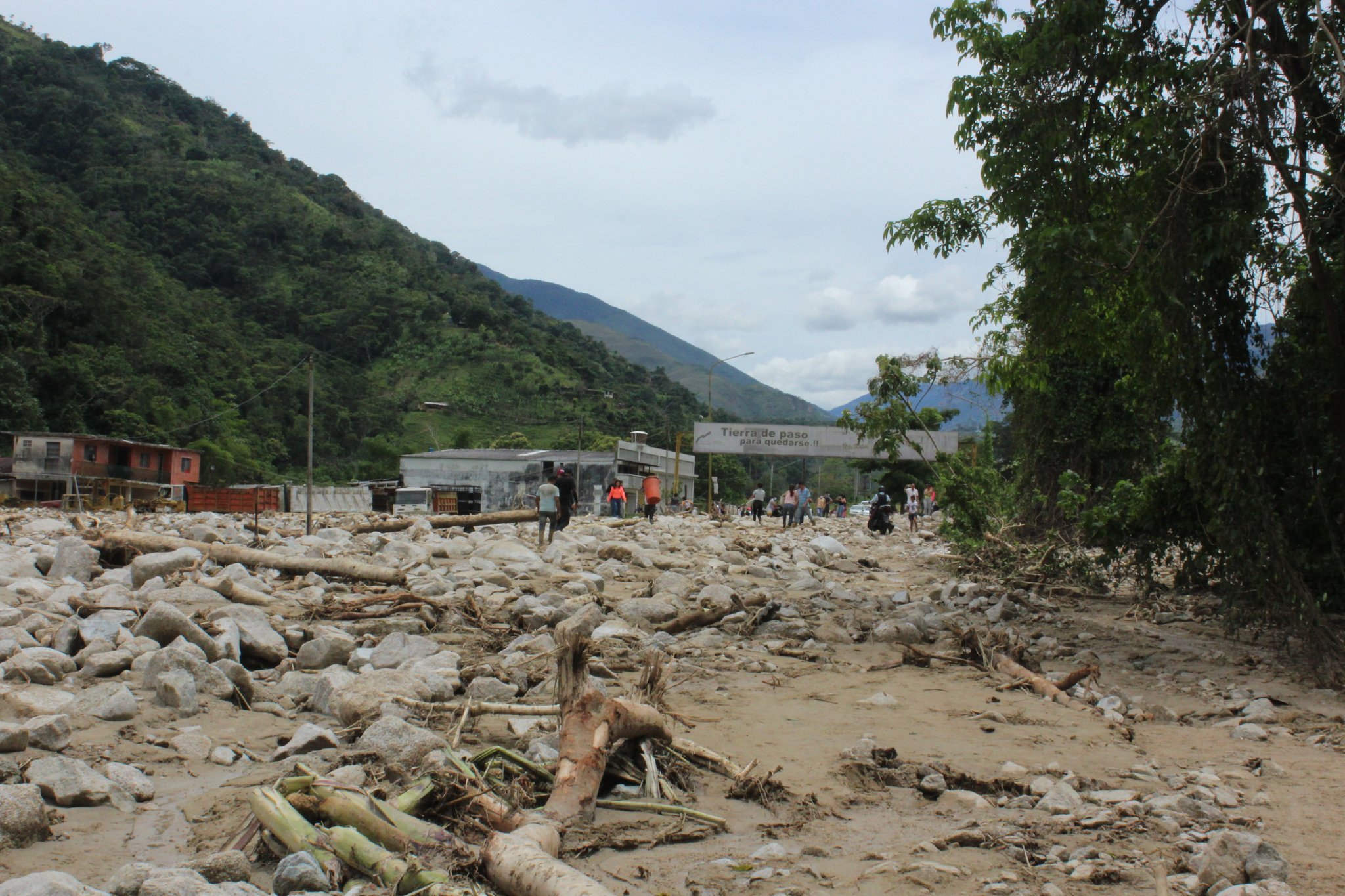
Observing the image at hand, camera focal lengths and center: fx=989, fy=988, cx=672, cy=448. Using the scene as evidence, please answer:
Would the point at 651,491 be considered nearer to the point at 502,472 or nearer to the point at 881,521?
the point at 881,521

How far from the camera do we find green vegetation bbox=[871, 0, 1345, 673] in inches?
266

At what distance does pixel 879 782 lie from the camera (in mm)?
4457

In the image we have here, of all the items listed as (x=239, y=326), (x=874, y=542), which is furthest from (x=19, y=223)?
(x=874, y=542)

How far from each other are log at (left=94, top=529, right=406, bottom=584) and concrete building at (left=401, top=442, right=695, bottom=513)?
105 ft

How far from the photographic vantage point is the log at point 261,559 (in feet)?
29.8

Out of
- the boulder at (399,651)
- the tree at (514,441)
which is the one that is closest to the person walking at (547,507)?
the boulder at (399,651)

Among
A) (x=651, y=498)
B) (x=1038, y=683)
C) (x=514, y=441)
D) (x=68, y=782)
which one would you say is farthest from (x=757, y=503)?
(x=514, y=441)

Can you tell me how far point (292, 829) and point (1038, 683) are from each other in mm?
4842

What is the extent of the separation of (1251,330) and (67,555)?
1000cm

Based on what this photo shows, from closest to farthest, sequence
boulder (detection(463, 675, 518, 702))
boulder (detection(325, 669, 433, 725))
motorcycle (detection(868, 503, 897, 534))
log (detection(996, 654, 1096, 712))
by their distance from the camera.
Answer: boulder (detection(325, 669, 433, 725)), boulder (detection(463, 675, 518, 702)), log (detection(996, 654, 1096, 712)), motorcycle (detection(868, 503, 897, 534))

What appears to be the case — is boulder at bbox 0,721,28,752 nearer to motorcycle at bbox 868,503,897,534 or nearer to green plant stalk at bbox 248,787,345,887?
green plant stalk at bbox 248,787,345,887

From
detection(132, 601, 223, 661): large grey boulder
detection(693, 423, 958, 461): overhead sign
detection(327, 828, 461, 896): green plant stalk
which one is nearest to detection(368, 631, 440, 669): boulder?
detection(132, 601, 223, 661): large grey boulder

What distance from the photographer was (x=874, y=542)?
2173 cm

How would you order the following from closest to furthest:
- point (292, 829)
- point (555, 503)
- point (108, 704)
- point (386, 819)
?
point (292, 829) → point (386, 819) → point (108, 704) → point (555, 503)
